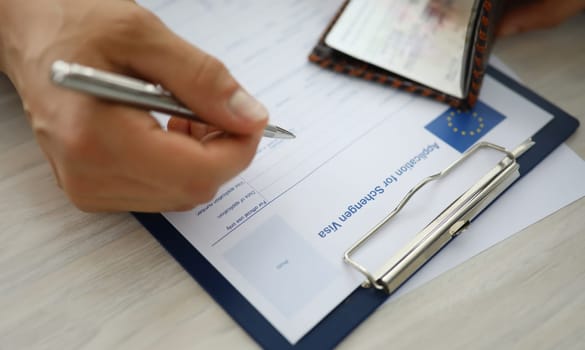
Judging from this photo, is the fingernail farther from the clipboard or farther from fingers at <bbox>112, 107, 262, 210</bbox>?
the clipboard

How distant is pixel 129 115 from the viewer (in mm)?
354

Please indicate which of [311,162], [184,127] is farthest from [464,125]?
[184,127]

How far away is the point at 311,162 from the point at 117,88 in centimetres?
22

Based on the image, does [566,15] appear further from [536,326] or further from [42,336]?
[42,336]

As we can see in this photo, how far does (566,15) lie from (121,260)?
592 mm

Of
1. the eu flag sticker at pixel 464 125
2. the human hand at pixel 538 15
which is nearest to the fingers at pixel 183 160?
the eu flag sticker at pixel 464 125

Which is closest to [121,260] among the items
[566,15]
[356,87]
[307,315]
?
[307,315]

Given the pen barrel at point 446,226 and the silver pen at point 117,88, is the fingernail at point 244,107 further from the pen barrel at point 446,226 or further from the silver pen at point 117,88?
the pen barrel at point 446,226

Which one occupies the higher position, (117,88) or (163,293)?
(117,88)

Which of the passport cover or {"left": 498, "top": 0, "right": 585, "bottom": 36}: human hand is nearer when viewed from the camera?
the passport cover

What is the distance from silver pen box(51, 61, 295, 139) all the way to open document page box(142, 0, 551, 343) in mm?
122

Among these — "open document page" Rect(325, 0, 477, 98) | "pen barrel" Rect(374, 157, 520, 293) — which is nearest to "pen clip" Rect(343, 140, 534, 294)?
"pen barrel" Rect(374, 157, 520, 293)

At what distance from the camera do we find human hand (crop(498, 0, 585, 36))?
2.06 feet

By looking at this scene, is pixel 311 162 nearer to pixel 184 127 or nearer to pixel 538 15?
pixel 184 127
